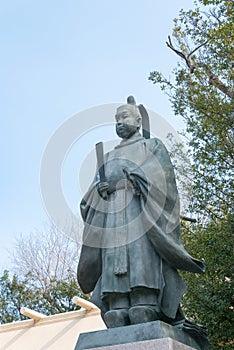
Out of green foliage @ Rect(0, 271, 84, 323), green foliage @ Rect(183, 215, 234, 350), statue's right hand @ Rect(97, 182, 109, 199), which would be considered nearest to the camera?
statue's right hand @ Rect(97, 182, 109, 199)

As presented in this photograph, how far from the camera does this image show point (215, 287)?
374 inches

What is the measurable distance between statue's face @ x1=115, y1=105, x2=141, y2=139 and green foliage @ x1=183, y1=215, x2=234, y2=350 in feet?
15.4

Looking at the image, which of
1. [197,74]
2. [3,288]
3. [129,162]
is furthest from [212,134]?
[3,288]

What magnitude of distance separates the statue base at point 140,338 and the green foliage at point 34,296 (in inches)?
528

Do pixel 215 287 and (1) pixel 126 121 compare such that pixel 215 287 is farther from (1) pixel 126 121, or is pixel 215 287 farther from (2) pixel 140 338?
(2) pixel 140 338

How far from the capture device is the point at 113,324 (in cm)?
450

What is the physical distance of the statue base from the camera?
4.05 meters

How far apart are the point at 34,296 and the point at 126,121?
48.1ft

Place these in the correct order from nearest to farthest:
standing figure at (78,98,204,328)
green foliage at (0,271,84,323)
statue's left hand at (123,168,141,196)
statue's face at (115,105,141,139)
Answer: standing figure at (78,98,204,328) < statue's left hand at (123,168,141,196) < statue's face at (115,105,141,139) < green foliage at (0,271,84,323)

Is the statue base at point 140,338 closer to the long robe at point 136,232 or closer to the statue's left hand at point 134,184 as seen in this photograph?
the long robe at point 136,232

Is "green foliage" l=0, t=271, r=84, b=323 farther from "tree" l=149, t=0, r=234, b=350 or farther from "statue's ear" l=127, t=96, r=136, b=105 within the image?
"statue's ear" l=127, t=96, r=136, b=105

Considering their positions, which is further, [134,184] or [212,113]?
[212,113]

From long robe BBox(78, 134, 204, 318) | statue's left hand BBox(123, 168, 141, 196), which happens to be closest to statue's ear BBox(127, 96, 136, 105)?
long robe BBox(78, 134, 204, 318)

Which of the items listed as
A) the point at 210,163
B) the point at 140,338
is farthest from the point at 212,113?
the point at 140,338
